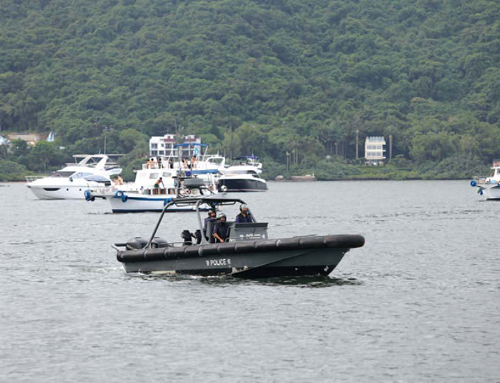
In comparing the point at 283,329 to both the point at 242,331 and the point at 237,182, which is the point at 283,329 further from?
the point at 237,182

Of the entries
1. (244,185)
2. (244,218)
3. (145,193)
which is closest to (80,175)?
(145,193)

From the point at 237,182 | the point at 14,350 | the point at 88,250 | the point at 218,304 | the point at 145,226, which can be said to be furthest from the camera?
the point at 237,182

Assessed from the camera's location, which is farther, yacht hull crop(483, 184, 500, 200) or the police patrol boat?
yacht hull crop(483, 184, 500, 200)

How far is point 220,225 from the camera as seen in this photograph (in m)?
32.3

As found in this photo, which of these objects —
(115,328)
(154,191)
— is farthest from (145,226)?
(115,328)

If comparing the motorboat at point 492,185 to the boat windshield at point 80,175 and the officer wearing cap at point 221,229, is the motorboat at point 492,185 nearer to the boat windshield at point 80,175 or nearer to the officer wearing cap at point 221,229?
the boat windshield at point 80,175

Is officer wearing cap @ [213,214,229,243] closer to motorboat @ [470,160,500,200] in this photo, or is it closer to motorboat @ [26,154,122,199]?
motorboat @ [470,160,500,200]

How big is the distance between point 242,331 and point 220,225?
720cm

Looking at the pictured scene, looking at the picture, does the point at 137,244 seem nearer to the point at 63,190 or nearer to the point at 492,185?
the point at 492,185

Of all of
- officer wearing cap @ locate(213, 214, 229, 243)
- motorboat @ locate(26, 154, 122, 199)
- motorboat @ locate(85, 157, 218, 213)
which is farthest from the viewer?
motorboat @ locate(26, 154, 122, 199)

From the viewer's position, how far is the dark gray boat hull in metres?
30.3

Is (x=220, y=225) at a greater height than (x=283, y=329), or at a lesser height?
greater

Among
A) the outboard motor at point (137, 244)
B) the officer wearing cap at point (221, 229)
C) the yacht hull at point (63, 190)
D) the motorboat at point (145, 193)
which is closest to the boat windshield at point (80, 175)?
the yacht hull at point (63, 190)

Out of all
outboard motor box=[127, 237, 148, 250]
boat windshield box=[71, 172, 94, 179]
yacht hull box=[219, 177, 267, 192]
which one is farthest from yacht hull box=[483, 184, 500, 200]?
outboard motor box=[127, 237, 148, 250]
